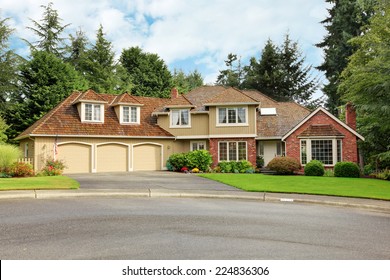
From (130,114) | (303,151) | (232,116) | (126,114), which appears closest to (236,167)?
(232,116)

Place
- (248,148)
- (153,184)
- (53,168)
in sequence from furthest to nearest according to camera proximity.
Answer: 1. (248,148)
2. (53,168)
3. (153,184)

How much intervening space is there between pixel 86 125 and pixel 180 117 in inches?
321

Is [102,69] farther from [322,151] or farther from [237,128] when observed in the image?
[322,151]

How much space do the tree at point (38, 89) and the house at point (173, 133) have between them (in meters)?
6.75

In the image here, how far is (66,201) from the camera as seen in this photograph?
1259cm

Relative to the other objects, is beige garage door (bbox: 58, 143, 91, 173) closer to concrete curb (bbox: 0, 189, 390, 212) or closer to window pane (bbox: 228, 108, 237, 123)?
window pane (bbox: 228, 108, 237, 123)

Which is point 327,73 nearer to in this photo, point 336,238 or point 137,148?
point 137,148

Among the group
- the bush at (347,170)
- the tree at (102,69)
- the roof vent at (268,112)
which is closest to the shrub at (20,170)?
the roof vent at (268,112)

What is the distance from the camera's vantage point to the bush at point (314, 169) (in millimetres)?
25314

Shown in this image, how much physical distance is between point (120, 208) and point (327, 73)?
4512 centimetres

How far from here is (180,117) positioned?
3128 centimetres

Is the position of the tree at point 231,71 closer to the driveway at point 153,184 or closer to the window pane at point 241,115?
the window pane at point 241,115

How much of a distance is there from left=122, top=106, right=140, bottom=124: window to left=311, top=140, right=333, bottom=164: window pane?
1518 cm
